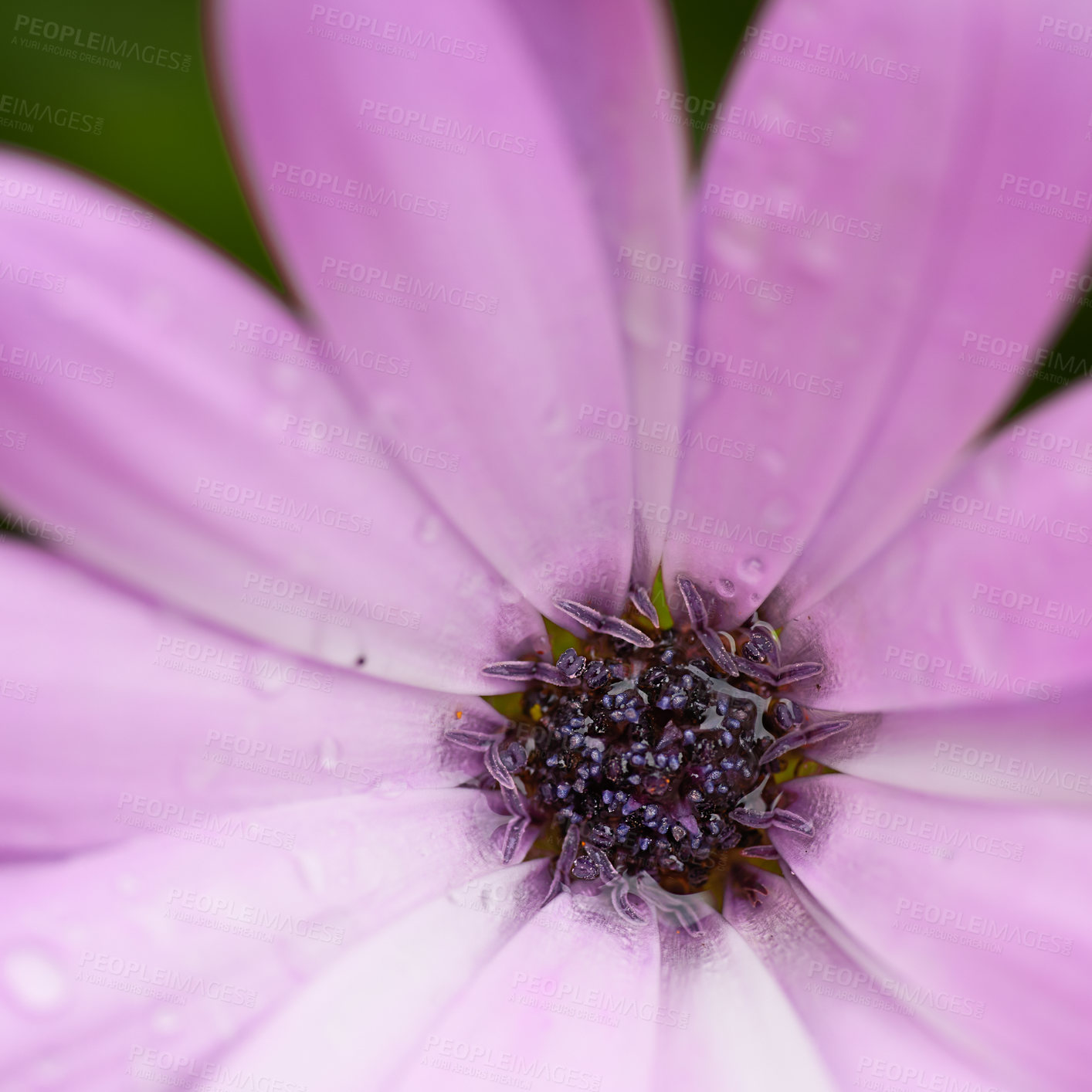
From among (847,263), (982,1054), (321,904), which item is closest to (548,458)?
(847,263)

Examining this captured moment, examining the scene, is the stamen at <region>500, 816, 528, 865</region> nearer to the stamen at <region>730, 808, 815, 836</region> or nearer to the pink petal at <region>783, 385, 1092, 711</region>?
the stamen at <region>730, 808, 815, 836</region>

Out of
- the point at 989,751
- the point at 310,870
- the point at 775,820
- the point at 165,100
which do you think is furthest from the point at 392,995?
the point at 165,100

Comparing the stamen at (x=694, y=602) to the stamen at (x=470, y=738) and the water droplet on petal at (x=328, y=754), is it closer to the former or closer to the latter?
the stamen at (x=470, y=738)

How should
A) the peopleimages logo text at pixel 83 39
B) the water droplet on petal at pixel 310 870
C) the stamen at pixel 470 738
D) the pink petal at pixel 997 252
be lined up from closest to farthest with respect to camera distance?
the pink petal at pixel 997 252 < the water droplet on petal at pixel 310 870 < the stamen at pixel 470 738 < the peopleimages logo text at pixel 83 39

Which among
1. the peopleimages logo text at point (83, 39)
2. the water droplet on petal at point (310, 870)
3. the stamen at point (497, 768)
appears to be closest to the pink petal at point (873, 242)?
the stamen at point (497, 768)

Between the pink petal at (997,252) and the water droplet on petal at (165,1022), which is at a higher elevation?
the pink petal at (997,252)

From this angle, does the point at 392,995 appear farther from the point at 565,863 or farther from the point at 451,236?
the point at 451,236

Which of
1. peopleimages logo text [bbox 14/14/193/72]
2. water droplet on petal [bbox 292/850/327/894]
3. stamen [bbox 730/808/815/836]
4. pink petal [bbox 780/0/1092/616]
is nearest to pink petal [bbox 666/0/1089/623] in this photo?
pink petal [bbox 780/0/1092/616]
